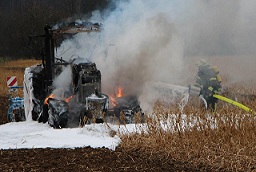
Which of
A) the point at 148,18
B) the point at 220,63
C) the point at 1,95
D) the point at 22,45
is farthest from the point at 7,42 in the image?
the point at 148,18

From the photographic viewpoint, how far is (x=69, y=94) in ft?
43.7

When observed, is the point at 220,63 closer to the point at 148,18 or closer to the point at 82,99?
the point at 148,18

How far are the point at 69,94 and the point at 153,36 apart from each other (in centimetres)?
354

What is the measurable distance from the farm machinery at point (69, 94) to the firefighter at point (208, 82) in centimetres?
212

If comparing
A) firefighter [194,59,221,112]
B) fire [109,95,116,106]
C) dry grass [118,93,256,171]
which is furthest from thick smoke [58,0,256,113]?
dry grass [118,93,256,171]

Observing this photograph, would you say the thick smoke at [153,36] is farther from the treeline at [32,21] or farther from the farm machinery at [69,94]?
the treeline at [32,21]

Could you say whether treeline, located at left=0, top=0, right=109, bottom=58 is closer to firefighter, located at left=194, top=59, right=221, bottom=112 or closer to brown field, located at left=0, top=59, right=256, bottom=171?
firefighter, located at left=194, top=59, right=221, bottom=112

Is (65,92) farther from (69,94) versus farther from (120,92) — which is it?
(120,92)

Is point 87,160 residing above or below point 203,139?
below

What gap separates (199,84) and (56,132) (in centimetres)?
528

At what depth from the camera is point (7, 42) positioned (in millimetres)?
59094

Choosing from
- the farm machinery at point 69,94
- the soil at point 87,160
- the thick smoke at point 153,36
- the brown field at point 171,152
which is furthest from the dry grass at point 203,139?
the thick smoke at point 153,36

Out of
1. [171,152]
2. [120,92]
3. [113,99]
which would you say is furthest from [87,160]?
[120,92]

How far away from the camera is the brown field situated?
7211mm
